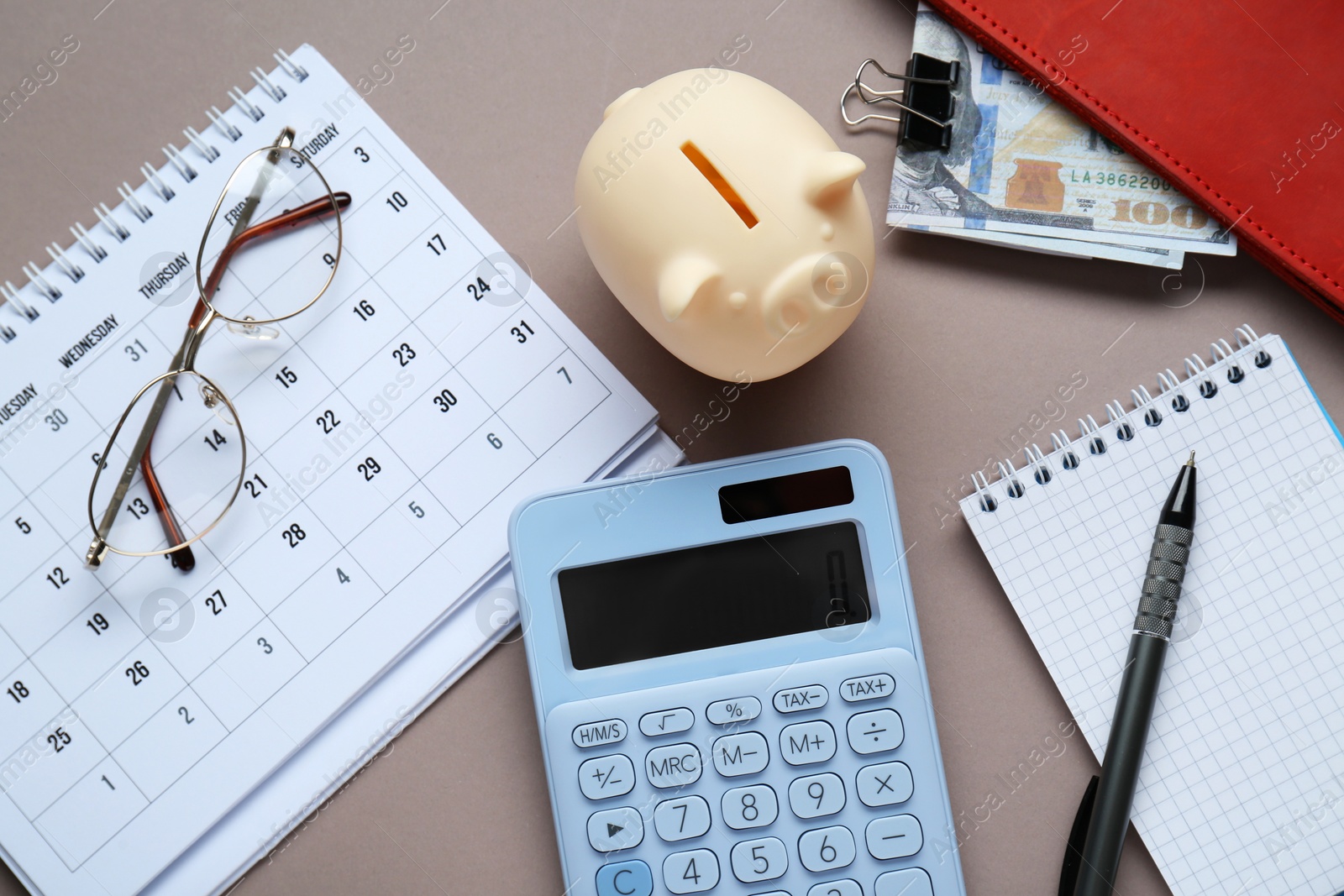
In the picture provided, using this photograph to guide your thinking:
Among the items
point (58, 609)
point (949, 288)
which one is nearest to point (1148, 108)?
point (949, 288)

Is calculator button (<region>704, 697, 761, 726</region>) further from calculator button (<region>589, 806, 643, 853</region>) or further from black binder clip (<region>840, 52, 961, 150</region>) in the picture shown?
black binder clip (<region>840, 52, 961, 150</region>)

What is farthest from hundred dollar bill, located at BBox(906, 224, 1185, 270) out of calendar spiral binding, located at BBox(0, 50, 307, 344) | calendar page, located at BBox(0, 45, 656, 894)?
calendar spiral binding, located at BBox(0, 50, 307, 344)

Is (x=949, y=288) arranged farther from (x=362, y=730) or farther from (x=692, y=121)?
(x=362, y=730)

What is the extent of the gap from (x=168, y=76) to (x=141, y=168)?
0.22 ft

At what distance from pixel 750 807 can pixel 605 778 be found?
9cm

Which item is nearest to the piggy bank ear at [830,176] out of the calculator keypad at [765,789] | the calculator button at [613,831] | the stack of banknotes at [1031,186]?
the stack of banknotes at [1031,186]

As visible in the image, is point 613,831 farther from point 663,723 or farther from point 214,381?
point 214,381

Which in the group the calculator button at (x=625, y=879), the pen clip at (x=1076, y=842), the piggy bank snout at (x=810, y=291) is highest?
the piggy bank snout at (x=810, y=291)

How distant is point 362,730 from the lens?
0.58 metres

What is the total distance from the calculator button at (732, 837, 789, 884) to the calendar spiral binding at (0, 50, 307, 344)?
22.2 inches

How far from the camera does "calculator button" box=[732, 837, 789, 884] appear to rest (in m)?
0.53

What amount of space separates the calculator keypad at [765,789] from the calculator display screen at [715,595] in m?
0.03

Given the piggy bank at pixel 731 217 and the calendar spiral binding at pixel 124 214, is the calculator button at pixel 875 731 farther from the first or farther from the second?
the calendar spiral binding at pixel 124 214

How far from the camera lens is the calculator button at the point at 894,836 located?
53 cm
